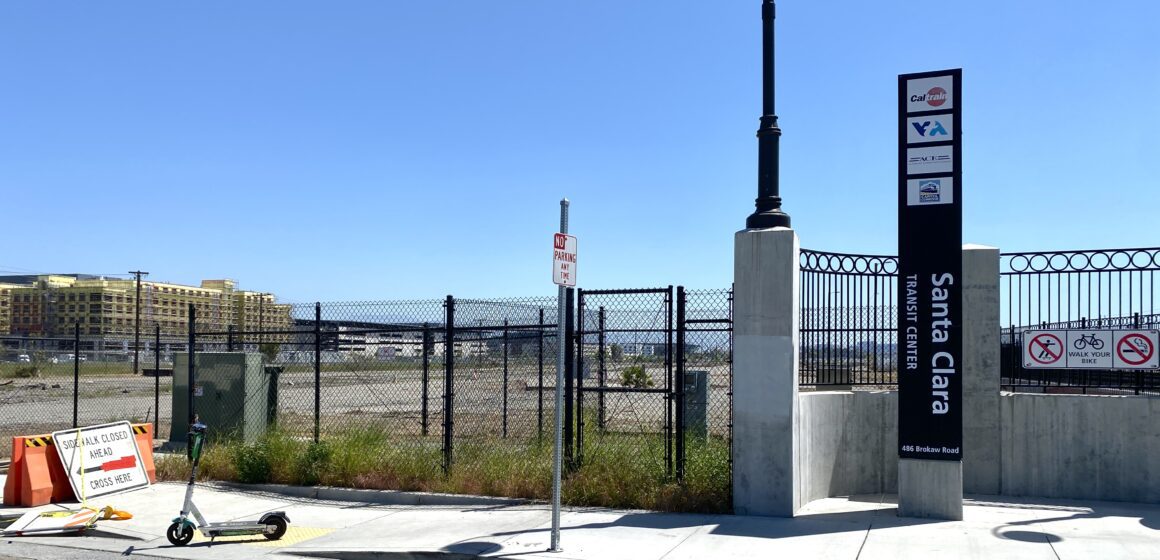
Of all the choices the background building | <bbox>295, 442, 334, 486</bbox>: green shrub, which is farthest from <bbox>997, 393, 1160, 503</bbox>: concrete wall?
the background building

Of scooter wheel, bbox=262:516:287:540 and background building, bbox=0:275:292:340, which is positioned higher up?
background building, bbox=0:275:292:340

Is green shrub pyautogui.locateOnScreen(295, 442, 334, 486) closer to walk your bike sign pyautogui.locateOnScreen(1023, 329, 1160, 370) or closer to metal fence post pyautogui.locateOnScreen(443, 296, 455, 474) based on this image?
metal fence post pyautogui.locateOnScreen(443, 296, 455, 474)

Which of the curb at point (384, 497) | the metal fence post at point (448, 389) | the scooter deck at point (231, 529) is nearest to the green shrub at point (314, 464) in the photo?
the curb at point (384, 497)

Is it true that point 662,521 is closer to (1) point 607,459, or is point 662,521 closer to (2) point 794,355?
(1) point 607,459

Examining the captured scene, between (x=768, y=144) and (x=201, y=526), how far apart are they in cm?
670

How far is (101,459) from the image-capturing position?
442 inches

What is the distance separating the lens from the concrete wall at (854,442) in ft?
33.6

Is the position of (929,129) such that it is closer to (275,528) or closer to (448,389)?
(448,389)

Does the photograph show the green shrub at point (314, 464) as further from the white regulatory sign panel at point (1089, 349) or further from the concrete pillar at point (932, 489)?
the white regulatory sign panel at point (1089, 349)

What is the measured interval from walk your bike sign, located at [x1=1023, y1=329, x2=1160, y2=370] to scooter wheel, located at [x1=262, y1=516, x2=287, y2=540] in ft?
27.0

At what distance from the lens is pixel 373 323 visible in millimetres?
13867

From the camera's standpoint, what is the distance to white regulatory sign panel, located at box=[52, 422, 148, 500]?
10875mm

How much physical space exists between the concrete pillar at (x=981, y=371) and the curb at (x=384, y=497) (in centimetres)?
517

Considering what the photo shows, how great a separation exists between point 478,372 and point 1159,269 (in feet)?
32.1
